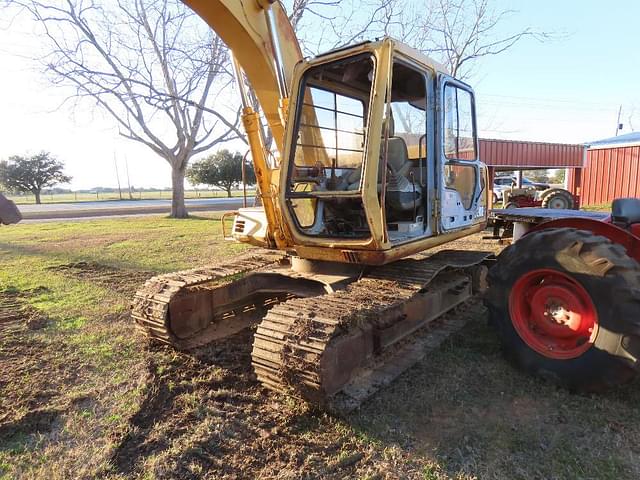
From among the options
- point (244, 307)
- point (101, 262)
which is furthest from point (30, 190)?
point (244, 307)

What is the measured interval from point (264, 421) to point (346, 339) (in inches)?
32.5

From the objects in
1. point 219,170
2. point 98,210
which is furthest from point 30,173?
point 98,210

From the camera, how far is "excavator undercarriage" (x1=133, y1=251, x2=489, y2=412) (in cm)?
319

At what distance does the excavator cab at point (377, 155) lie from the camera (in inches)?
141

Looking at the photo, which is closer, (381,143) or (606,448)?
(606,448)

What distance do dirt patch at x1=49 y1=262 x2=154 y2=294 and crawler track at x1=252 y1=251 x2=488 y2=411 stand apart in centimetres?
434

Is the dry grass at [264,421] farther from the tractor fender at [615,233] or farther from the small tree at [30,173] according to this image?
the small tree at [30,173]

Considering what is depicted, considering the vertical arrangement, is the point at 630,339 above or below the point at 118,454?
above

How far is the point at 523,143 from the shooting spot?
66.1 ft

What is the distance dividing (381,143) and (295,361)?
5.90ft

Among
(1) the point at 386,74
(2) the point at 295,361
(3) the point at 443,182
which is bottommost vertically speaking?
(2) the point at 295,361

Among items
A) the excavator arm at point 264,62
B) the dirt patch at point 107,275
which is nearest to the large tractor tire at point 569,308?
the excavator arm at point 264,62

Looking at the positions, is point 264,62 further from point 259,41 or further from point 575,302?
point 575,302

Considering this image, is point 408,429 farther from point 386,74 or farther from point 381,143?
point 386,74
